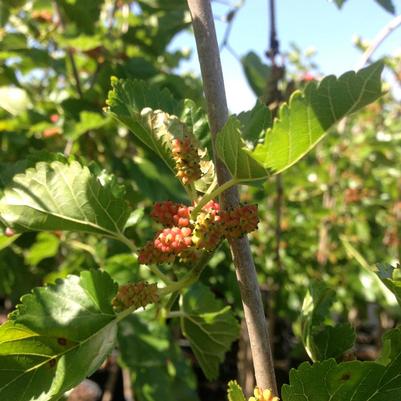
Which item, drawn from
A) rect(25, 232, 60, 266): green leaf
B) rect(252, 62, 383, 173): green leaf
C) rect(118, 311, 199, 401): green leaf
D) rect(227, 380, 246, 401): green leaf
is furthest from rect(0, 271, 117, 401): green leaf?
rect(25, 232, 60, 266): green leaf

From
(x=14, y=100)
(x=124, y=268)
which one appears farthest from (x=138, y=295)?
(x=14, y=100)

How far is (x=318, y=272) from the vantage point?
211cm

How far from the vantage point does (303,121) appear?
479 mm

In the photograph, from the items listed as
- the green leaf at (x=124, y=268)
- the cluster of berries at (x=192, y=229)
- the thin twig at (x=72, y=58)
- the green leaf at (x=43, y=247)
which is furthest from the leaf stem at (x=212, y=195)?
the thin twig at (x=72, y=58)

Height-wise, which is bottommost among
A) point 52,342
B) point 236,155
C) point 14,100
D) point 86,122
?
point 52,342

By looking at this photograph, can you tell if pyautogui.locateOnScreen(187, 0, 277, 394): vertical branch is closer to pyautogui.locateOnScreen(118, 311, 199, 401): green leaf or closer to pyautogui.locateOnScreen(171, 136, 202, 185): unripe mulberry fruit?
pyautogui.locateOnScreen(171, 136, 202, 185): unripe mulberry fruit

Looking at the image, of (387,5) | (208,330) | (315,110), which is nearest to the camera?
(315,110)

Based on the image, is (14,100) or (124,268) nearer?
(124,268)

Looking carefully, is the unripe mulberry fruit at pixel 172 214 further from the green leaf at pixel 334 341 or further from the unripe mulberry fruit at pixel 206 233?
the green leaf at pixel 334 341

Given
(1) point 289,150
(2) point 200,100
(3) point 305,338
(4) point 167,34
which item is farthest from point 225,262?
(1) point 289,150

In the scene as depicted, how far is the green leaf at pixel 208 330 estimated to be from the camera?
0.75 meters

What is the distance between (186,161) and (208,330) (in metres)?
0.30

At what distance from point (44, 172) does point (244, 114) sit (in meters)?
0.22

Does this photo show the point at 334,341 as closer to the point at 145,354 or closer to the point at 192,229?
the point at 192,229
